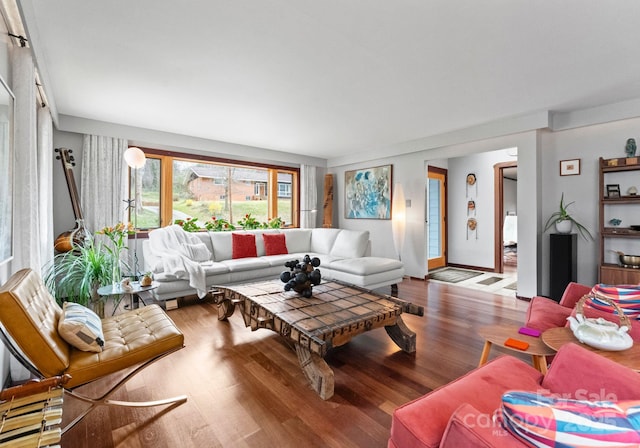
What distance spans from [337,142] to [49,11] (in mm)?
4070

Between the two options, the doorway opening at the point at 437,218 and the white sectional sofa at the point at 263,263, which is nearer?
the white sectional sofa at the point at 263,263

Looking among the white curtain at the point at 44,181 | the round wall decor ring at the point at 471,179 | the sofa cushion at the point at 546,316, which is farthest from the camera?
the round wall decor ring at the point at 471,179

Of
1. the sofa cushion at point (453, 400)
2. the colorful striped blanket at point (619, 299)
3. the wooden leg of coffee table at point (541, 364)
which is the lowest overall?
the wooden leg of coffee table at point (541, 364)

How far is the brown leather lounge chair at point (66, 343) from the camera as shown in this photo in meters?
1.28

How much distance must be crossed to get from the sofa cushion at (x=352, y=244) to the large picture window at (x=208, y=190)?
189 centimetres

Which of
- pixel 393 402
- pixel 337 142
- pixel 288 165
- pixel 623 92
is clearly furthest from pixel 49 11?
pixel 623 92

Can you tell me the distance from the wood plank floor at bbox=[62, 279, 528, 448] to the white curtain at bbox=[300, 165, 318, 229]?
3.78 meters

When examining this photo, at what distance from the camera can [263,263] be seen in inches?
172

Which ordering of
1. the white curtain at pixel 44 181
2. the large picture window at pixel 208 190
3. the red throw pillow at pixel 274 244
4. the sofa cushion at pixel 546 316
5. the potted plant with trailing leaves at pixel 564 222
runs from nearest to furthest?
the sofa cushion at pixel 546 316, the white curtain at pixel 44 181, the potted plant with trailing leaves at pixel 564 222, the large picture window at pixel 208 190, the red throw pillow at pixel 274 244

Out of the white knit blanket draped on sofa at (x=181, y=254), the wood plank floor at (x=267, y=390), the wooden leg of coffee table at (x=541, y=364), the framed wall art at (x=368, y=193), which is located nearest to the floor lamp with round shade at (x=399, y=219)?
the framed wall art at (x=368, y=193)

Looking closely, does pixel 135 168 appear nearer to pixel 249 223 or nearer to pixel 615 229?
pixel 249 223

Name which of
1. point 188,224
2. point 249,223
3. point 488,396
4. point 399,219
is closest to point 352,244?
point 399,219

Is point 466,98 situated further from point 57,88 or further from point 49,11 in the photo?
point 57,88

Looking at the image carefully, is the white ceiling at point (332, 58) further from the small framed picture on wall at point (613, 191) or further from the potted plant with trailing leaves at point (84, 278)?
the potted plant with trailing leaves at point (84, 278)
